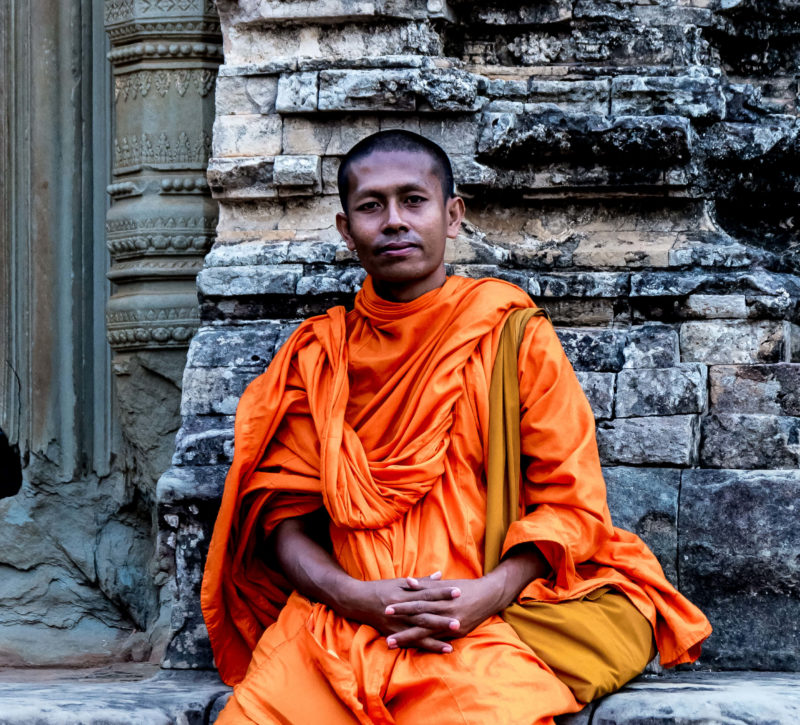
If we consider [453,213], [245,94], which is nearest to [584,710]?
[453,213]

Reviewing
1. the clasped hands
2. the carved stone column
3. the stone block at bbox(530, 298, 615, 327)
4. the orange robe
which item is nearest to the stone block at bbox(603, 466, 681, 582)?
the orange robe

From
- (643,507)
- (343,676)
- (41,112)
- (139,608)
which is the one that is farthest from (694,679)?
(41,112)

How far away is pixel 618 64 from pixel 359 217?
51.5 inches

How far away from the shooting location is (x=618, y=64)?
154 inches

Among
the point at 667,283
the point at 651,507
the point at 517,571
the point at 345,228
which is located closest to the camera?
the point at 517,571

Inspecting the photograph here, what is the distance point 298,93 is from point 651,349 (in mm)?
1325

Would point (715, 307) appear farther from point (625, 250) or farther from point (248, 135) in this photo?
point (248, 135)

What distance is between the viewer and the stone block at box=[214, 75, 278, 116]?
385 cm

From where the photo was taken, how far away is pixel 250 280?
12.3 feet

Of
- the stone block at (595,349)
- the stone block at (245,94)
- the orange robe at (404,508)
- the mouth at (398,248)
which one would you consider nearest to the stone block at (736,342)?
the stone block at (595,349)

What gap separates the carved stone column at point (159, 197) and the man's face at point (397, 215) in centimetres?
149

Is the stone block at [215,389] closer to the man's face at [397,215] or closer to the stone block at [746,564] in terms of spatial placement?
the man's face at [397,215]

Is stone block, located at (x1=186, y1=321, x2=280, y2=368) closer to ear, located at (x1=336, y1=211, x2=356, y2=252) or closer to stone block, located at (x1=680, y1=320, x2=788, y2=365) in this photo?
ear, located at (x1=336, y1=211, x2=356, y2=252)

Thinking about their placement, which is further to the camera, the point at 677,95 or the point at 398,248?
the point at 677,95
